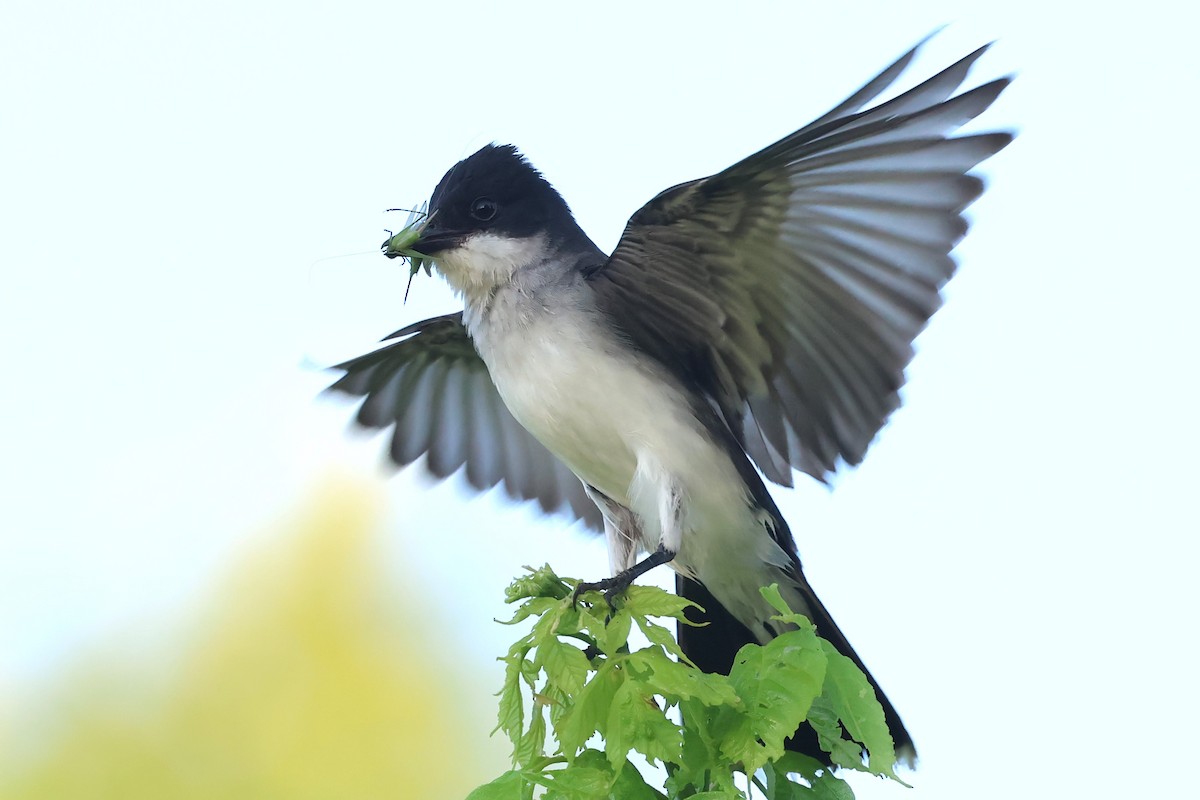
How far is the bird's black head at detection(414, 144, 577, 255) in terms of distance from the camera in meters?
3.66

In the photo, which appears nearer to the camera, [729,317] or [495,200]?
[729,317]

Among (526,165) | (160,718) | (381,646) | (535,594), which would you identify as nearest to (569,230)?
(526,165)

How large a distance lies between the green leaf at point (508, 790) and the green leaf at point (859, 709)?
56 centimetres

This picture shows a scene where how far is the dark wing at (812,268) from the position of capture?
302 cm

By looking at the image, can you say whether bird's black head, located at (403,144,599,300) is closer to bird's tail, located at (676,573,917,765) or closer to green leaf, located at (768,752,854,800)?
bird's tail, located at (676,573,917,765)

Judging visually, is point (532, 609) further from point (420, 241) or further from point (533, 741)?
point (420, 241)

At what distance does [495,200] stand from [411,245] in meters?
0.28

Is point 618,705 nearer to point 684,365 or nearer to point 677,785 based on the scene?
point 677,785

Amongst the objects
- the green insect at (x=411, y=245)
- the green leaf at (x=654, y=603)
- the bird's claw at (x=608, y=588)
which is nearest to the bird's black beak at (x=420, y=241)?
the green insect at (x=411, y=245)

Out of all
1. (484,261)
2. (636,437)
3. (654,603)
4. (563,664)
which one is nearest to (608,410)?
(636,437)

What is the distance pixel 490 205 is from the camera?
372cm

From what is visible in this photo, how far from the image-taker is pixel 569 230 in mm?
A: 3809

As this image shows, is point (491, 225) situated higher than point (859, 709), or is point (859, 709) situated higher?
point (491, 225)

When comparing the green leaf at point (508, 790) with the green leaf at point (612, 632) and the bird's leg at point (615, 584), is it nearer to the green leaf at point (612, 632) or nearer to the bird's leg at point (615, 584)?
the green leaf at point (612, 632)
